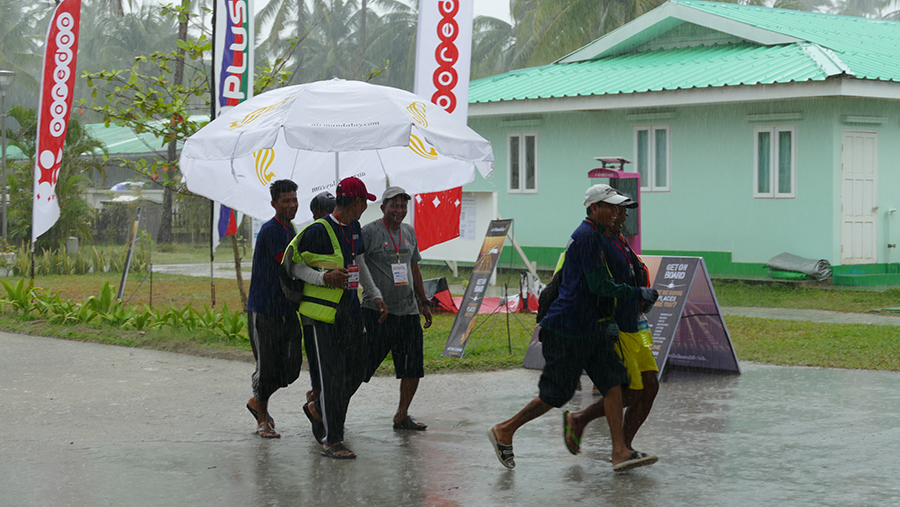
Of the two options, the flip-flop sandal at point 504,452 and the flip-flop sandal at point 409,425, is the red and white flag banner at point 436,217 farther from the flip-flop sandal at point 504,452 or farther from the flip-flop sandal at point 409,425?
the flip-flop sandal at point 504,452

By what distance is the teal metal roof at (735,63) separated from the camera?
57.6ft

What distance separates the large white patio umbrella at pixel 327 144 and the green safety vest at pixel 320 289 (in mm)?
1710

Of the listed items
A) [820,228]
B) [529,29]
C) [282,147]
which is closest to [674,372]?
[282,147]

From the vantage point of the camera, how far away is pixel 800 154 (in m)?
17.7

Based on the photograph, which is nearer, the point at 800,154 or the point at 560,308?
the point at 560,308

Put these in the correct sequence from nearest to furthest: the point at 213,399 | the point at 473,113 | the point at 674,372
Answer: the point at 213,399
the point at 674,372
the point at 473,113

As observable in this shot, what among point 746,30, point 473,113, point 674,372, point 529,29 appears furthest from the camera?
point 529,29

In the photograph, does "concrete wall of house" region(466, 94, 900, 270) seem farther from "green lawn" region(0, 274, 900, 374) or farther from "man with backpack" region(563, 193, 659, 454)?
"man with backpack" region(563, 193, 659, 454)

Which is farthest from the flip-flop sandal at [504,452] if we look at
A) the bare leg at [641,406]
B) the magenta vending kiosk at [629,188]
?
the magenta vending kiosk at [629,188]

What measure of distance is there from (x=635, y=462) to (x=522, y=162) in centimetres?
1622

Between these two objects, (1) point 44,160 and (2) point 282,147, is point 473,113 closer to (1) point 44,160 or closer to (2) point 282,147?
(1) point 44,160

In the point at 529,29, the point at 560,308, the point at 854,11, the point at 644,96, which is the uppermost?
the point at 854,11

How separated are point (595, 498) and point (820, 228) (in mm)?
12918

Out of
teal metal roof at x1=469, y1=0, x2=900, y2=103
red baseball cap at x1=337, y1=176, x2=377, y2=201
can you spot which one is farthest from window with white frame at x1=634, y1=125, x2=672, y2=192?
red baseball cap at x1=337, y1=176, x2=377, y2=201
